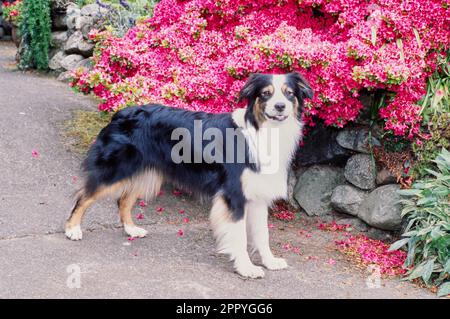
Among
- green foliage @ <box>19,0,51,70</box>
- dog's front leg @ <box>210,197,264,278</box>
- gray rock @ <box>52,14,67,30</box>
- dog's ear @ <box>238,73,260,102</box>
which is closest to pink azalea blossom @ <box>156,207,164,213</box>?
dog's front leg @ <box>210,197,264,278</box>

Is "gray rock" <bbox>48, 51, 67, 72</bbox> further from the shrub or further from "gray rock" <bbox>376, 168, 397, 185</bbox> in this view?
"gray rock" <bbox>376, 168, 397, 185</bbox>

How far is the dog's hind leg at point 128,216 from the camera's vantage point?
489 cm

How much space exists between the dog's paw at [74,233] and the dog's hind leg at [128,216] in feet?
1.28

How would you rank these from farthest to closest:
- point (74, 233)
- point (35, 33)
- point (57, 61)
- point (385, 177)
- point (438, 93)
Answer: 1. point (57, 61)
2. point (35, 33)
3. point (385, 177)
4. point (438, 93)
5. point (74, 233)

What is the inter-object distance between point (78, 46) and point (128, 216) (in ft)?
16.4

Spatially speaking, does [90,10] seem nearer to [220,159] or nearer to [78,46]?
[78,46]

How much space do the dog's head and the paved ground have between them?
1.19m

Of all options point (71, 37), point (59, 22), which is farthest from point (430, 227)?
point (59, 22)

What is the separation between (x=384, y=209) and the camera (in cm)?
504

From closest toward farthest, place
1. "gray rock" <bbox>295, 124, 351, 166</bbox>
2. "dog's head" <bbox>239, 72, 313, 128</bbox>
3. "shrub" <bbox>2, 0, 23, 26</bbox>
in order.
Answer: "dog's head" <bbox>239, 72, 313, 128</bbox>
"gray rock" <bbox>295, 124, 351, 166</bbox>
"shrub" <bbox>2, 0, 23, 26</bbox>

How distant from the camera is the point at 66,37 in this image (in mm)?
9570

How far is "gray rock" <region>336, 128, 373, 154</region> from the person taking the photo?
208 inches

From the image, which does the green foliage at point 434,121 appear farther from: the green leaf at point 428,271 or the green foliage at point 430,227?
the green leaf at point 428,271

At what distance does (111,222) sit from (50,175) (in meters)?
1.04
